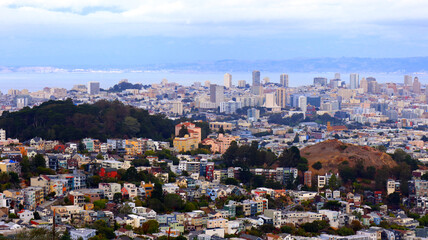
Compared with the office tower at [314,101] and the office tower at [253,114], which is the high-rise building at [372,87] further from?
the office tower at [253,114]

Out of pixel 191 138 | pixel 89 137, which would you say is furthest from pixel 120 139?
pixel 191 138

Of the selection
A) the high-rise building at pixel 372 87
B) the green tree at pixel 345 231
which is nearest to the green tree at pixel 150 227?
the green tree at pixel 345 231

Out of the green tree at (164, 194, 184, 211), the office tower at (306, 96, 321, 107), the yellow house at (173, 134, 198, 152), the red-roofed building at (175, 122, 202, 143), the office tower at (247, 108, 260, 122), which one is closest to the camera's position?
the green tree at (164, 194, 184, 211)

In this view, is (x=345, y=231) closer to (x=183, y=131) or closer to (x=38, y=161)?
(x=38, y=161)

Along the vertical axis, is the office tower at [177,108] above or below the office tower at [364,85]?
below

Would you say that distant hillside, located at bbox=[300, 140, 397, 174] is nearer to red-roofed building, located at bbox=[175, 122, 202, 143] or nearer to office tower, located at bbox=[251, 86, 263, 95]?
red-roofed building, located at bbox=[175, 122, 202, 143]

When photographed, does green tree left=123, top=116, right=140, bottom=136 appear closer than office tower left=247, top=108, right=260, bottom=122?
Yes

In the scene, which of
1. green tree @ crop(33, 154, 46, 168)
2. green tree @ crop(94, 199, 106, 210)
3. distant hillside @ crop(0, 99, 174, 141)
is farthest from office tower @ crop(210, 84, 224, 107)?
green tree @ crop(94, 199, 106, 210)
